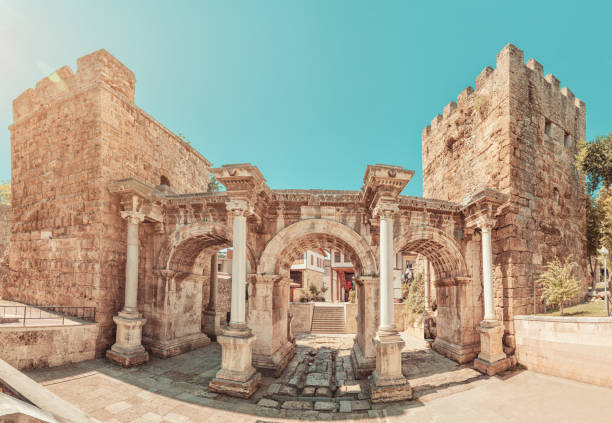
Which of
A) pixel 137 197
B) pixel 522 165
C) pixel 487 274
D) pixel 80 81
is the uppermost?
pixel 80 81

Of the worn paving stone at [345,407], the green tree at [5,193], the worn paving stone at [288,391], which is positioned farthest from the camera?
the green tree at [5,193]

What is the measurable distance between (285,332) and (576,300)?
38.6ft

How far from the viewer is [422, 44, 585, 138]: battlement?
435 inches

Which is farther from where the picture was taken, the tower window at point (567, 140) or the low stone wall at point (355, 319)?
the low stone wall at point (355, 319)

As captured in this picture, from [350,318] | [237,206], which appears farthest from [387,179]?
[350,318]

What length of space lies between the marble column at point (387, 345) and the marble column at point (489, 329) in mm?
3389

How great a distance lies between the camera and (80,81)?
11.3 metres

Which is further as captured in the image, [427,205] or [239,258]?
[427,205]

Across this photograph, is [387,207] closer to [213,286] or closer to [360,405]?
[360,405]

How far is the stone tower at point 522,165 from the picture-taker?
10297mm

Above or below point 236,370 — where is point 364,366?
below

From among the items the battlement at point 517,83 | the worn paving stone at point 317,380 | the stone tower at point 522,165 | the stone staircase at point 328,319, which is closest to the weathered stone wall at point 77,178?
the worn paving stone at point 317,380

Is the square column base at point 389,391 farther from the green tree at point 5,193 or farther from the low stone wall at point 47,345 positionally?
the green tree at point 5,193

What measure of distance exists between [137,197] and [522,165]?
13.8 m
